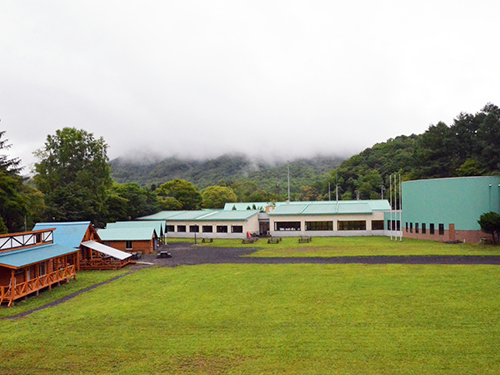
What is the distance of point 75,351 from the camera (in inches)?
426

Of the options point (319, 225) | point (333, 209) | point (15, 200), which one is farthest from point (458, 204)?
point (15, 200)

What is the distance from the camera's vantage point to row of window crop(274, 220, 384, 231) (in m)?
45.9

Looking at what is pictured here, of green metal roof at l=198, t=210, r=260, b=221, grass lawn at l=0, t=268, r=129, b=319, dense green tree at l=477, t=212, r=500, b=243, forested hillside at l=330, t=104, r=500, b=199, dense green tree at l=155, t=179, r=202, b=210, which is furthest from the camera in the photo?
dense green tree at l=155, t=179, r=202, b=210

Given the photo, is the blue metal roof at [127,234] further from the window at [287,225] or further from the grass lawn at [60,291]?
the window at [287,225]

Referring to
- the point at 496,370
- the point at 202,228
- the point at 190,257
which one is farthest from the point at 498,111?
the point at 496,370

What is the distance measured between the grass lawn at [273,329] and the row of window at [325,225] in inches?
1044

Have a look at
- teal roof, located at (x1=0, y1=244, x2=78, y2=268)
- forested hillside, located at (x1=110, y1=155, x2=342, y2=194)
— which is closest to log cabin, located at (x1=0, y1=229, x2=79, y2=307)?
teal roof, located at (x1=0, y1=244, x2=78, y2=268)

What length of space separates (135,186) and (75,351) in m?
50.8

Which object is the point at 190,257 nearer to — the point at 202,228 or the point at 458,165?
the point at 202,228

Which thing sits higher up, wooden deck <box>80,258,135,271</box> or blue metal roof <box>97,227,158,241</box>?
blue metal roof <box>97,227,158,241</box>

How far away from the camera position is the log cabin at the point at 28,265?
55.4 feet

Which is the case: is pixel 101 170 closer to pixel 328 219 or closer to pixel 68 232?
pixel 68 232

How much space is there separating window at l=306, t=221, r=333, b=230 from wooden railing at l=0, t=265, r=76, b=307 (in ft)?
108

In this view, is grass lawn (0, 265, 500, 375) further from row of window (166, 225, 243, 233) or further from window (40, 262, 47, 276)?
row of window (166, 225, 243, 233)
